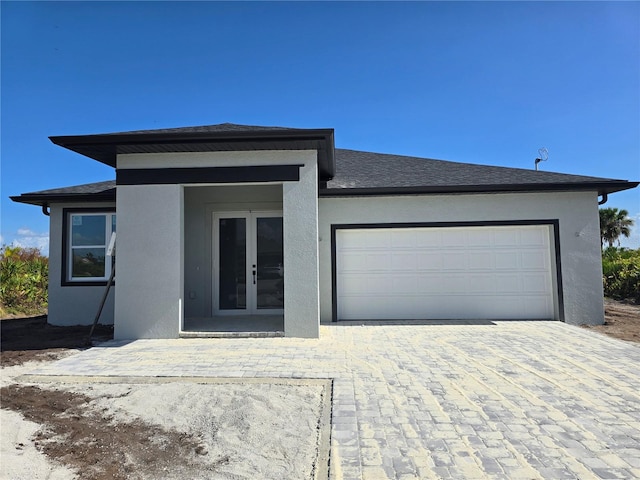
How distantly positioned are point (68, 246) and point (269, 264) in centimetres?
515

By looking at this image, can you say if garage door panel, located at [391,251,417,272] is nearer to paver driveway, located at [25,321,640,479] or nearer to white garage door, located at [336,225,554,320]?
white garage door, located at [336,225,554,320]

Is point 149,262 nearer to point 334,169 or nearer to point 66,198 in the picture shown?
point 66,198

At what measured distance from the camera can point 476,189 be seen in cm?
922

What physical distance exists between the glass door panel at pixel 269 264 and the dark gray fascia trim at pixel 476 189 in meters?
1.54

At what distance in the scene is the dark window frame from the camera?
964cm

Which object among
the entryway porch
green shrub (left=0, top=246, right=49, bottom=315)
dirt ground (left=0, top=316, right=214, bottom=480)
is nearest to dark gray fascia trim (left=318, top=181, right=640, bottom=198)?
the entryway porch

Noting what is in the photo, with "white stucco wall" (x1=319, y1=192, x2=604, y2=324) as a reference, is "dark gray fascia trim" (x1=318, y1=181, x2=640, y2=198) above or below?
above

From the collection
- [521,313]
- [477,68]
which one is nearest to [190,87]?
[477,68]

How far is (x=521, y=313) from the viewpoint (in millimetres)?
9414

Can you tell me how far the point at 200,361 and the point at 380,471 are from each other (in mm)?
3862

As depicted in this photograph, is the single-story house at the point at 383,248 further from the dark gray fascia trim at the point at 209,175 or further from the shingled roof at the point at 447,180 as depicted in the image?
the dark gray fascia trim at the point at 209,175

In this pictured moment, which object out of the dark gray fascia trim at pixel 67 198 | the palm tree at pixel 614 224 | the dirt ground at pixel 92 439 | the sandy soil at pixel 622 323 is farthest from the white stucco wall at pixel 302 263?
the palm tree at pixel 614 224

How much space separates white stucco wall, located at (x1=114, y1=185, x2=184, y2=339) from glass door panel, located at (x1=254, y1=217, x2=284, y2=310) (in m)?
2.40

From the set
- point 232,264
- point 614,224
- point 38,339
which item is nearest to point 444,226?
point 232,264
